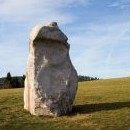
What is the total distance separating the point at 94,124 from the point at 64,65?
172 inches

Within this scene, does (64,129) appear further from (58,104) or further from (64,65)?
(64,65)

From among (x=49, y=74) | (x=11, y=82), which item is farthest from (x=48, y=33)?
(x=11, y=82)

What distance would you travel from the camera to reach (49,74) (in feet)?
83.5

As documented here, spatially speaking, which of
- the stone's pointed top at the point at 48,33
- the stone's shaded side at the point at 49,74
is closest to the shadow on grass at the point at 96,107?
the stone's shaded side at the point at 49,74

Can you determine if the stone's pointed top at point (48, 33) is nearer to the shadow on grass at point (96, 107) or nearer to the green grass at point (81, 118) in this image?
the shadow on grass at point (96, 107)

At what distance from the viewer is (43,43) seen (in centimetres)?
2566

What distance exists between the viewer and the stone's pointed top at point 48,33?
25203 millimetres

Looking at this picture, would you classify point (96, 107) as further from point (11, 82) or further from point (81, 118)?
point (11, 82)

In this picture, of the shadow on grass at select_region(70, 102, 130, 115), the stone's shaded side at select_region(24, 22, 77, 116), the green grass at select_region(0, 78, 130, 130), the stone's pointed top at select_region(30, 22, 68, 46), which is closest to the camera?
the green grass at select_region(0, 78, 130, 130)

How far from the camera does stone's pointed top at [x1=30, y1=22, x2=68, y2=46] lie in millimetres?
25203

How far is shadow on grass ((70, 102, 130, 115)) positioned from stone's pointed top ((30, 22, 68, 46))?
364cm

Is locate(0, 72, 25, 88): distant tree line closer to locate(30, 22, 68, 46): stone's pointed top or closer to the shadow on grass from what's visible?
→ the shadow on grass

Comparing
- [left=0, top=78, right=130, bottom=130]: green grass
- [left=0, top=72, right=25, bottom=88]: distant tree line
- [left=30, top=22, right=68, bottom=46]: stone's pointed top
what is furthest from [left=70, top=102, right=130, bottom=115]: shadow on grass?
[left=0, top=72, right=25, bottom=88]: distant tree line

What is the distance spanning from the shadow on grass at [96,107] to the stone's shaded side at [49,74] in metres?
0.71
